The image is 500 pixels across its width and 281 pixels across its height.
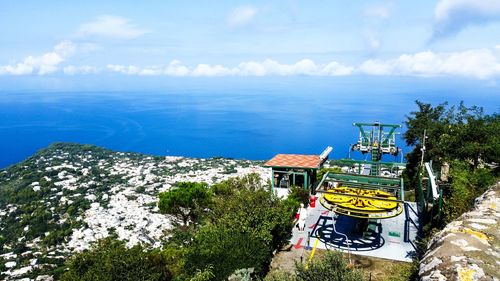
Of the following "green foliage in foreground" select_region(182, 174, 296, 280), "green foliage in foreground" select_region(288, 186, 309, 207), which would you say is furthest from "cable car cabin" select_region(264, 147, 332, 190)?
"green foliage in foreground" select_region(182, 174, 296, 280)

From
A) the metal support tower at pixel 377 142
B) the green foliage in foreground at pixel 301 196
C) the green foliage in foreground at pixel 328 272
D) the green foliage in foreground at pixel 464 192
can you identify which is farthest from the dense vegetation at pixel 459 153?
the green foliage in foreground at pixel 301 196

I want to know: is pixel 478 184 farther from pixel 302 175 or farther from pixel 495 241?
pixel 302 175

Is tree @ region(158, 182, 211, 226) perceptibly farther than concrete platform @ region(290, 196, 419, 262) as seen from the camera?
Yes

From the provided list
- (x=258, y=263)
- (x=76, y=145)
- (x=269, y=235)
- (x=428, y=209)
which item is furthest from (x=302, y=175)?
(x=76, y=145)

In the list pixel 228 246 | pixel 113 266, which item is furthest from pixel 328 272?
pixel 113 266

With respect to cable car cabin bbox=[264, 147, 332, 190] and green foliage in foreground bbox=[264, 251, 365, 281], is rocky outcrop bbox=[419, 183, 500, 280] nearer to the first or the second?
green foliage in foreground bbox=[264, 251, 365, 281]

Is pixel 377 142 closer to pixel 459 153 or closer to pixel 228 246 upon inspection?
pixel 459 153
